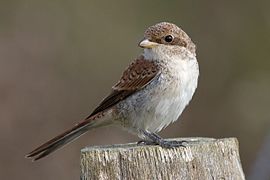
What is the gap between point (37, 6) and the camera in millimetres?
9852

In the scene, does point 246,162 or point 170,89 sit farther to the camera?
point 246,162

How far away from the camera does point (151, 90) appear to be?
582 cm

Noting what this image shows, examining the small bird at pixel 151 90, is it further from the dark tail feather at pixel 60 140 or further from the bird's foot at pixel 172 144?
the bird's foot at pixel 172 144

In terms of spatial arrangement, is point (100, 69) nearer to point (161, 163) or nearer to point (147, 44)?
point (147, 44)

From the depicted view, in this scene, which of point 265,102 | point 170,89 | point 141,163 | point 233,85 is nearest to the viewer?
point 141,163

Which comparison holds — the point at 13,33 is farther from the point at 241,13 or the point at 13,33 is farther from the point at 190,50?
the point at 190,50

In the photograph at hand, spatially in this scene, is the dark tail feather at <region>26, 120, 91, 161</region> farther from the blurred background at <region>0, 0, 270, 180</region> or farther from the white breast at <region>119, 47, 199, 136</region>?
the blurred background at <region>0, 0, 270, 180</region>

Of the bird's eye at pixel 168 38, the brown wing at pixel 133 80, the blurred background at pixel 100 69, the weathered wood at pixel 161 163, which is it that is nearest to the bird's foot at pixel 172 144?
the weathered wood at pixel 161 163

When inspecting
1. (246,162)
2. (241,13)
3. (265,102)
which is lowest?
(246,162)

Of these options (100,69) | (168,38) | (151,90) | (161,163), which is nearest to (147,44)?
(168,38)

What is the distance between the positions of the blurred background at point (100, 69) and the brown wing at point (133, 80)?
2.78m

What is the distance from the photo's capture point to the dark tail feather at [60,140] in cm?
562

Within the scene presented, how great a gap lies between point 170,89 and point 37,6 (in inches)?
172

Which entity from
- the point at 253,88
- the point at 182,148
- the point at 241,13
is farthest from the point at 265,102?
the point at 182,148
